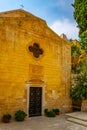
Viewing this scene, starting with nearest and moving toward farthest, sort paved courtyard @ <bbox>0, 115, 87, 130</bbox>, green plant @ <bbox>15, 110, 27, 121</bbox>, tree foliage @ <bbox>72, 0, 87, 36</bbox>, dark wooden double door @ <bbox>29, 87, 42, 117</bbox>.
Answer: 1. paved courtyard @ <bbox>0, 115, 87, 130</bbox>
2. green plant @ <bbox>15, 110, 27, 121</bbox>
3. dark wooden double door @ <bbox>29, 87, 42, 117</bbox>
4. tree foliage @ <bbox>72, 0, 87, 36</bbox>

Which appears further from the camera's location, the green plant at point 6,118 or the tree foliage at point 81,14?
the tree foliage at point 81,14

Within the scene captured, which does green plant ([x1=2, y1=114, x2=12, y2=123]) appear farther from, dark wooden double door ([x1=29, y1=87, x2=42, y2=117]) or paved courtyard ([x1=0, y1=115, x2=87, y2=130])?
dark wooden double door ([x1=29, y1=87, x2=42, y2=117])

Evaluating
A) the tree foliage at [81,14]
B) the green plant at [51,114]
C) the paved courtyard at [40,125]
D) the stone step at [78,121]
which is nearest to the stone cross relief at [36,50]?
the green plant at [51,114]

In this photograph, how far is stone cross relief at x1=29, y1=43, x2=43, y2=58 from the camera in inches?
571

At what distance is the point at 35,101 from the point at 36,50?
3.67 m

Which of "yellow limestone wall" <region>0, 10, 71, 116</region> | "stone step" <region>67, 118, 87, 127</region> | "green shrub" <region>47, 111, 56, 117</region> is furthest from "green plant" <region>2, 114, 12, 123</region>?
"stone step" <region>67, 118, 87, 127</region>

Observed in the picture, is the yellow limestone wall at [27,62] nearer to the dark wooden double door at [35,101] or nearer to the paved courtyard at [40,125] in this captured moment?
the dark wooden double door at [35,101]

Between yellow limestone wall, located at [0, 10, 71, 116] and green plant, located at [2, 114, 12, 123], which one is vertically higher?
yellow limestone wall, located at [0, 10, 71, 116]

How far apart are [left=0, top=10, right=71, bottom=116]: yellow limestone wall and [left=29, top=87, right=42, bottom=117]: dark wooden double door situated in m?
0.49

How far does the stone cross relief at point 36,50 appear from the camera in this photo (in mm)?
14502

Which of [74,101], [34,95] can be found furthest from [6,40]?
[74,101]

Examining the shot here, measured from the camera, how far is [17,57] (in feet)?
44.1

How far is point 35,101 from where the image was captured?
47.3 ft

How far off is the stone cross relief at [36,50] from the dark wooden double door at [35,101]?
2.44 m
